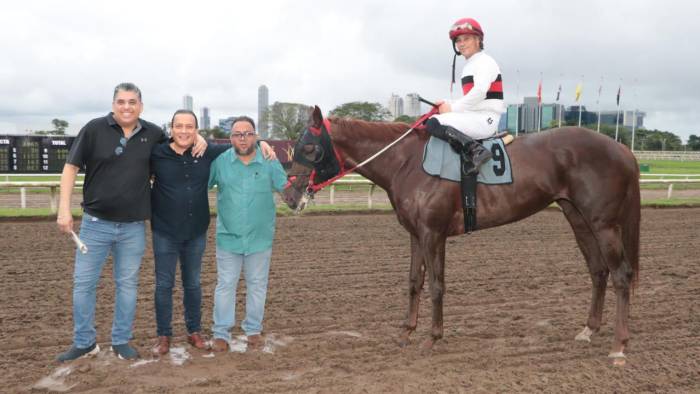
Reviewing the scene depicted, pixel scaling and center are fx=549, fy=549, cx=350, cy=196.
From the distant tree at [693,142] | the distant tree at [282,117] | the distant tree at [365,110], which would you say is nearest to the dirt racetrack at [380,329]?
the distant tree at [282,117]

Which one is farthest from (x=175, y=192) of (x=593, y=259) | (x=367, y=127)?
(x=593, y=259)

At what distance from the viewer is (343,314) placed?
5.27 metres

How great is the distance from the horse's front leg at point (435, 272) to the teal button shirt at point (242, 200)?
4.17ft

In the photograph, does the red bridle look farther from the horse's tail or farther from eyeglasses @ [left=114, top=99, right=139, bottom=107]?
the horse's tail

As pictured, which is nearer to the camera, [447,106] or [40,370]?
[40,370]

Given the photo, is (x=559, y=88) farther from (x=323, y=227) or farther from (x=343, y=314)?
(x=343, y=314)

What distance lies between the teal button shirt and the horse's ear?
49 centimetres

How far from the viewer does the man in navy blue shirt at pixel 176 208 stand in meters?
4.18

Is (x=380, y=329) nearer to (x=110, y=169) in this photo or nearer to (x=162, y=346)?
(x=162, y=346)

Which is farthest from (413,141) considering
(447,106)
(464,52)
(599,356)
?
(599,356)

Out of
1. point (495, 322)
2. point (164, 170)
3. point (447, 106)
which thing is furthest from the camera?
point (495, 322)

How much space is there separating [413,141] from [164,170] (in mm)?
2028

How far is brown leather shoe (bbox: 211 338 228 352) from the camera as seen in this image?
14.3ft

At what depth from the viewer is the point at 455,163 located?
14.6ft
